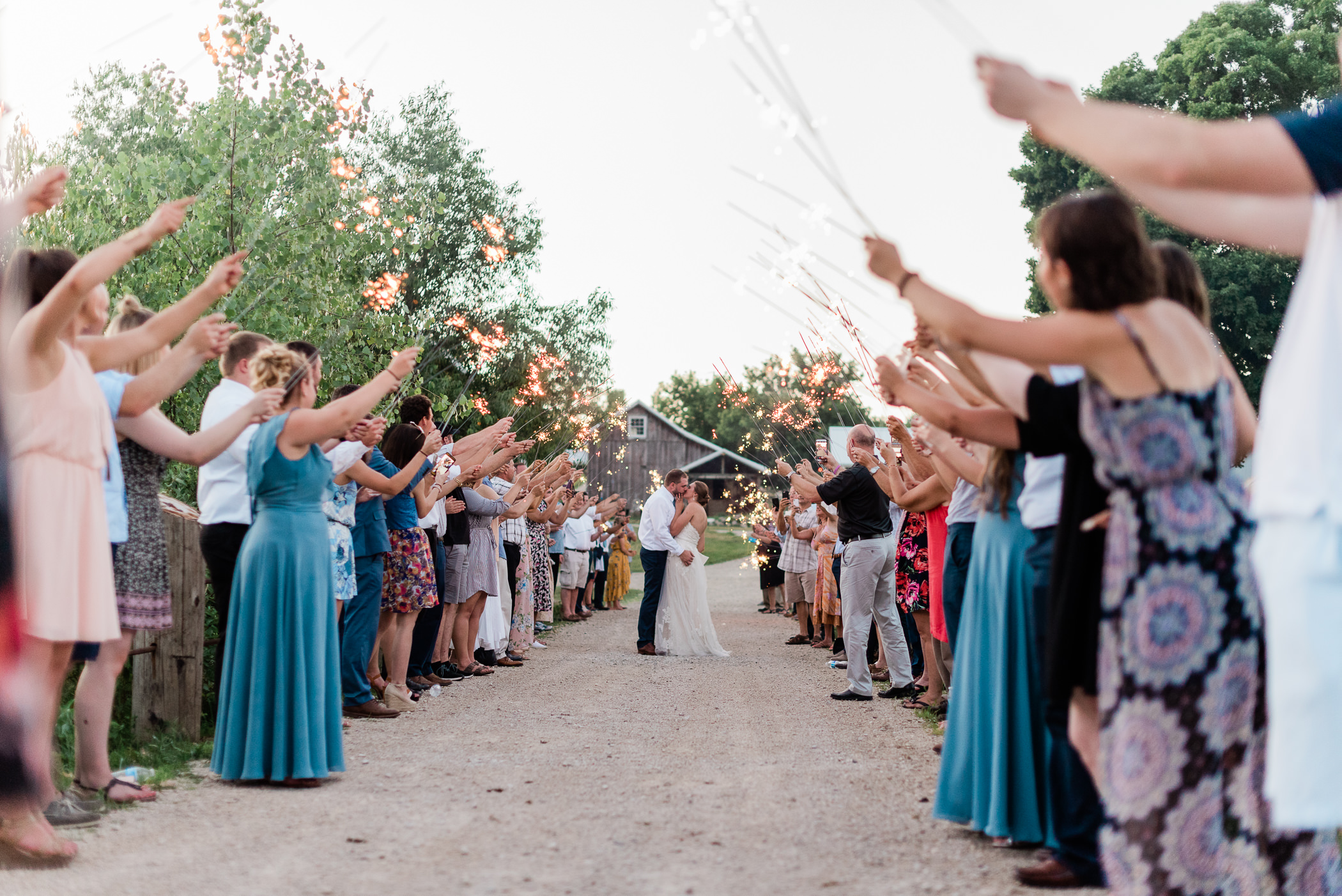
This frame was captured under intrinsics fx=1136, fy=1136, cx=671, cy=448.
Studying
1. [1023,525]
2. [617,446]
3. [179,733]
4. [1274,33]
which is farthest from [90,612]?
[617,446]

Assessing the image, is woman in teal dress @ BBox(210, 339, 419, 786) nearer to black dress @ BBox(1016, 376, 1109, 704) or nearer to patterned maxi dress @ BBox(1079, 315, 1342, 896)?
black dress @ BBox(1016, 376, 1109, 704)

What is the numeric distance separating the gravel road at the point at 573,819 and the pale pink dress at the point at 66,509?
896 millimetres

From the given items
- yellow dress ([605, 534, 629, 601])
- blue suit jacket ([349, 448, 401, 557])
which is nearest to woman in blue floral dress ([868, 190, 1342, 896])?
blue suit jacket ([349, 448, 401, 557])

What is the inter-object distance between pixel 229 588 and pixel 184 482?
367 cm

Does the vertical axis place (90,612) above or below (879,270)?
below

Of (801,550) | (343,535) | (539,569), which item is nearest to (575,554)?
(801,550)

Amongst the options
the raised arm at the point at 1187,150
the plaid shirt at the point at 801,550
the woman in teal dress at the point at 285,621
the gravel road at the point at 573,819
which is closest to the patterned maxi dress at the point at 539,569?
the plaid shirt at the point at 801,550

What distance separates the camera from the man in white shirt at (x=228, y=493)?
6.05 m

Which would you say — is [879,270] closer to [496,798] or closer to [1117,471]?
[1117,471]

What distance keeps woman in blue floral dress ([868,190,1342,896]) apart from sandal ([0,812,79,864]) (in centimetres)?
351

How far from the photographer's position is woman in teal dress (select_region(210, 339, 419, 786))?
5.60 meters

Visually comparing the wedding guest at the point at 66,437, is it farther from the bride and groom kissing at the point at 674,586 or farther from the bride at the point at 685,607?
the bride at the point at 685,607

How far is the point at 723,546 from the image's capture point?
2276 inches

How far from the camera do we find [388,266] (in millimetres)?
25734
